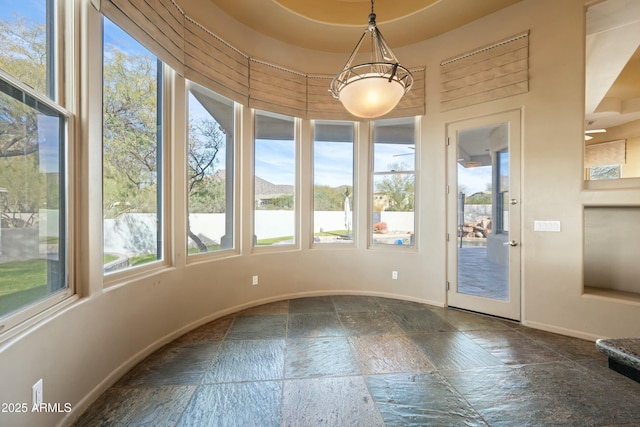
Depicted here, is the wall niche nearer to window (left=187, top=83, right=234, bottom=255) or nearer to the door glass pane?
the door glass pane

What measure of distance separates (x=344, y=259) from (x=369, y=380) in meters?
2.07

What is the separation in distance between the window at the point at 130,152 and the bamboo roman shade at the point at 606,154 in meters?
5.03

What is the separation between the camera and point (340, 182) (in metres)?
4.02

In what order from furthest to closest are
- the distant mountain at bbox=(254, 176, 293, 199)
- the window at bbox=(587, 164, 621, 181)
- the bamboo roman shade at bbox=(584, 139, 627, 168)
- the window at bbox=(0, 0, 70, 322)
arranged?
1. the distant mountain at bbox=(254, 176, 293, 199)
2. the bamboo roman shade at bbox=(584, 139, 627, 168)
3. the window at bbox=(587, 164, 621, 181)
4. the window at bbox=(0, 0, 70, 322)

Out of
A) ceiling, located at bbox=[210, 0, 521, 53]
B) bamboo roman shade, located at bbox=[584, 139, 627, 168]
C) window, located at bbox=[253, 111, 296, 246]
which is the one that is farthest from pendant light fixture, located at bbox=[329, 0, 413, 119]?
bamboo roman shade, located at bbox=[584, 139, 627, 168]

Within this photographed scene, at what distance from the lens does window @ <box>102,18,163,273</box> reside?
2.03 meters

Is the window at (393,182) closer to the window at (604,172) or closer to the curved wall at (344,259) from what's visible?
the curved wall at (344,259)

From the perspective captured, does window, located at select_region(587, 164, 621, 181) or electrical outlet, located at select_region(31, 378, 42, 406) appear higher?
window, located at select_region(587, 164, 621, 181)

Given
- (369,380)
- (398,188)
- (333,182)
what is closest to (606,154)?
(398,188)

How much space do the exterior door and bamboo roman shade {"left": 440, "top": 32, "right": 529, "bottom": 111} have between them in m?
0.26

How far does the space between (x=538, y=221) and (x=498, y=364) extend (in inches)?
65.2

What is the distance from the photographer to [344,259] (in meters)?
3.99

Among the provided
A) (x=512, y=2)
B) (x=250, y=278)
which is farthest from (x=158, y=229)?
(x=512, y=2)

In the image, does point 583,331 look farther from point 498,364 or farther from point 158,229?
point 158,229
